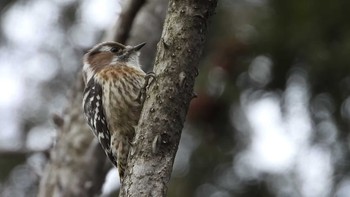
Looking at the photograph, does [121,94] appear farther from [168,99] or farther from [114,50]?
[168,99]

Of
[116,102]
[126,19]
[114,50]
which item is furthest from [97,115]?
[126,19]

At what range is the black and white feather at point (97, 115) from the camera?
5902 mm

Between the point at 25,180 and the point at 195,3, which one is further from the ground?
the point at 25,180

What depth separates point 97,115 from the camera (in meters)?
5.94

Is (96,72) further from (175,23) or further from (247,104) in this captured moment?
(175,23)

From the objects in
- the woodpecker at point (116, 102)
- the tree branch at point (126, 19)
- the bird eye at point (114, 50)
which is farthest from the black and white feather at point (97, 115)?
the tree branch at point (126, 19)

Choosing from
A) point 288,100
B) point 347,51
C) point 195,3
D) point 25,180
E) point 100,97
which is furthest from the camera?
point 25,180

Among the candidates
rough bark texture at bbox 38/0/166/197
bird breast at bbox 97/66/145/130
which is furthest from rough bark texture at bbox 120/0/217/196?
rough bark texture at bbox 38/0/166/197

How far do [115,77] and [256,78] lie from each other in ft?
4.73

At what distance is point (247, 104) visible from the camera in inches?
279

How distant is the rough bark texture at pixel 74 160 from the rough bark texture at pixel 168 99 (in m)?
2.56

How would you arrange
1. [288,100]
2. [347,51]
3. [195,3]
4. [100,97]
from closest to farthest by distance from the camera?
[195,3], [100,97], [347,51], [288,100]

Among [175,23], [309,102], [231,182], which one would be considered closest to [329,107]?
[309,102]

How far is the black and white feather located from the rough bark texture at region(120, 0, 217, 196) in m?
1.71
